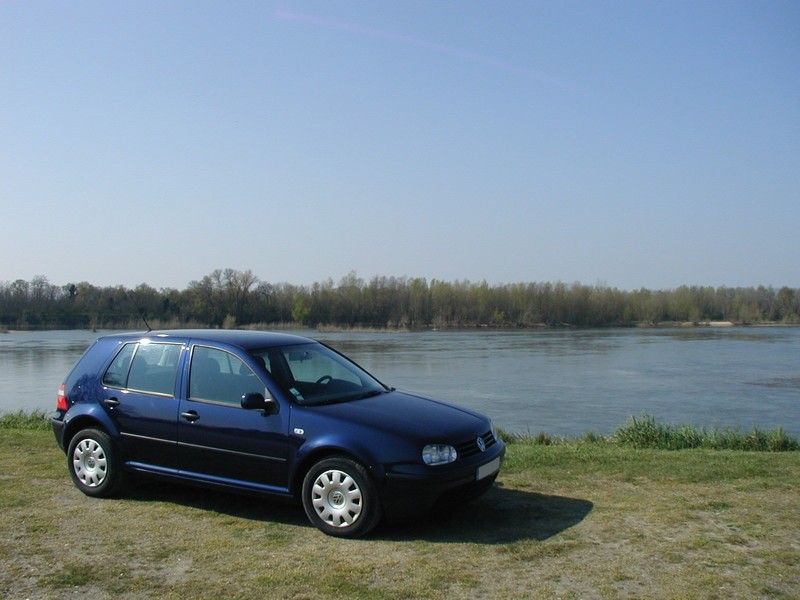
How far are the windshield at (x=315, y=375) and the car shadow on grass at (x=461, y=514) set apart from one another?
0.87m

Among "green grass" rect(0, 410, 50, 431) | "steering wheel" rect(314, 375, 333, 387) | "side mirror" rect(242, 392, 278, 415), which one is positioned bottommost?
"green grass" rect(0, 410, 50, 431)

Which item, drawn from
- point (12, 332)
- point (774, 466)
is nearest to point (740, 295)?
point (12, 332)

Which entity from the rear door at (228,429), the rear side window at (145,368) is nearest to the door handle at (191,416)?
the rear door at (228,429)

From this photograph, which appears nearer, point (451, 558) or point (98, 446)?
point (451, 558)

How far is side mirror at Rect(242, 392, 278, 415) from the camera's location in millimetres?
5605

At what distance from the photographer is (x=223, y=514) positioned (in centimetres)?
593

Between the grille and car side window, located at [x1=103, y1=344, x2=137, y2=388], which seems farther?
car side window, located at [x1=103, y1=344, x2=137, y2=388]

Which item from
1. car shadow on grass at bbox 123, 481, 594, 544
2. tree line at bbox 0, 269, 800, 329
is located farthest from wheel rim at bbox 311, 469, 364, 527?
tree line at bbox 0, 269, 800, 329

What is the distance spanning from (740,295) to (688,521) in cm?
11913

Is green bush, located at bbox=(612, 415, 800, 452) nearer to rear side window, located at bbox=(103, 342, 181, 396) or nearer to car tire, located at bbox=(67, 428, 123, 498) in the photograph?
rear side window, located at bbox=(103, 342, 181, 396)

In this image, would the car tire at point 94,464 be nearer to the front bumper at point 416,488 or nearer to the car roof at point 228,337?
the car roof at point 228,337

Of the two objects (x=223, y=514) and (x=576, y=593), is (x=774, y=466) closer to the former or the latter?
(x=576, y=593)

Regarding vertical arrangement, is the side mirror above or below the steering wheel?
below

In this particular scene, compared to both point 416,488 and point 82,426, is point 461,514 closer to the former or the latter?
point 416,488
